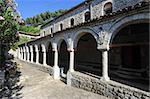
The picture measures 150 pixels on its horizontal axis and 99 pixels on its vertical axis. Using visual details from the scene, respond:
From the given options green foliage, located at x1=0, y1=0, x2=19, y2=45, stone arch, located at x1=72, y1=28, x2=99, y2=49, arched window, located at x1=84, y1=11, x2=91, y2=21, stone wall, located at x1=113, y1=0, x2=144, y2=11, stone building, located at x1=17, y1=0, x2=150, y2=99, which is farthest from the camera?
arched window, located at x1=84, y1=11, x2=91, y2=21

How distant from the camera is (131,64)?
547 inches

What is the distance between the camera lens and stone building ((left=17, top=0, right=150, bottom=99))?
9156 millimetres

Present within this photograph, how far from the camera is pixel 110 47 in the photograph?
10875 mm

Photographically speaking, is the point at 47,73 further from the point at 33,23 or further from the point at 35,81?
the point at 33,23

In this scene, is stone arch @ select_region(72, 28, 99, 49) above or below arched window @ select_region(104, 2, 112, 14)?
below

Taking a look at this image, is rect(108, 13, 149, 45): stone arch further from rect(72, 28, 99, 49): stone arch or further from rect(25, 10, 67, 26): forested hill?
rect(25, 10, 67, 26): forested hill

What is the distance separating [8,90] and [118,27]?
8.40 m

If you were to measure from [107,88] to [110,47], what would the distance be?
2335mm

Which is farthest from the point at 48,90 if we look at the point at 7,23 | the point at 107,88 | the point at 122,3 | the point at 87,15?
the point at 87,15

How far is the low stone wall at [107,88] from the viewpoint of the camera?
A: 8.48m

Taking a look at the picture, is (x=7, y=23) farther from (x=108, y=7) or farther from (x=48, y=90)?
(x=108, y=7)

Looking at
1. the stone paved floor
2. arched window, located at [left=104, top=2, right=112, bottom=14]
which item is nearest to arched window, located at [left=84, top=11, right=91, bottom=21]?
arched window, located at [left=104, top=2, right=112, bottom=14]

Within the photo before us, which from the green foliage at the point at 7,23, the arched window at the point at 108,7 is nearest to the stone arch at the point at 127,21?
the green foliage at the point at 7,23

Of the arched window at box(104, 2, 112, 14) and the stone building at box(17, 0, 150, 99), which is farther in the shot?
the arched window at box(104, 2, 112, 14)
